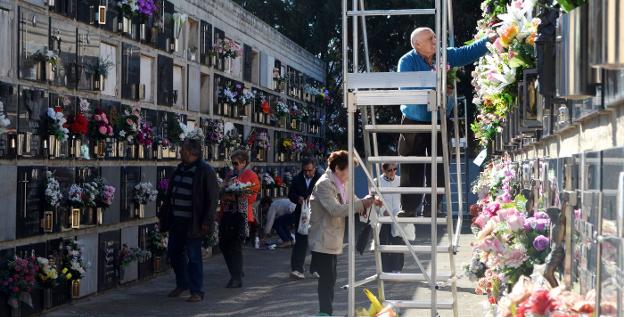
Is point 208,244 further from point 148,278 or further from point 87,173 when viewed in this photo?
point 87,173

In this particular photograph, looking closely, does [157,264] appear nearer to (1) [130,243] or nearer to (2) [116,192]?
(1) [130,243]

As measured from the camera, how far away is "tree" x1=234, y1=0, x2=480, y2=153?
104ft

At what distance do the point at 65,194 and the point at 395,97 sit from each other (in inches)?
218

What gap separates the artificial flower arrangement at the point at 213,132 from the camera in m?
18.3

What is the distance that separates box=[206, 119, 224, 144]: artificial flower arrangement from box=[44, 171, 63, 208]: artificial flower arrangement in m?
6.99

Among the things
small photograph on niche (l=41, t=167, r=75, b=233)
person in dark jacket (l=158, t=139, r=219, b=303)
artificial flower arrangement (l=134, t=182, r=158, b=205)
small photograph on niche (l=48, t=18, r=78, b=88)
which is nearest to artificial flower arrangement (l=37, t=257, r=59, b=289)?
small photograph on niche (l=41, t=167, r=75, b=233)

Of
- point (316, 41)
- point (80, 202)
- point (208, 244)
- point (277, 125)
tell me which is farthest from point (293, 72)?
point (80, 202)

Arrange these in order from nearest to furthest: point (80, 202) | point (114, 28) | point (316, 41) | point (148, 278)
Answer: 1. point (80, 202)
2. point (114, 28)
3. point (148, 278)
4. point (316, 41)

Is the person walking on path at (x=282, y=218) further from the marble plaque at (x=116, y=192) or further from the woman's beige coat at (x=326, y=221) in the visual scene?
the woman's beige coat at (x=326, y=221)

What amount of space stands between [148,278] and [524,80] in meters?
8.22

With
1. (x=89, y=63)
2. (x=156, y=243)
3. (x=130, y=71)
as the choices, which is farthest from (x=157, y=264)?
(x=89, y=63)

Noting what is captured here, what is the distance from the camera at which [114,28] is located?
44.2ft

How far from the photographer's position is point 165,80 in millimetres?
15898

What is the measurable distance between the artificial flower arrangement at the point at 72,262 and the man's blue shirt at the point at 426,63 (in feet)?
14.9
